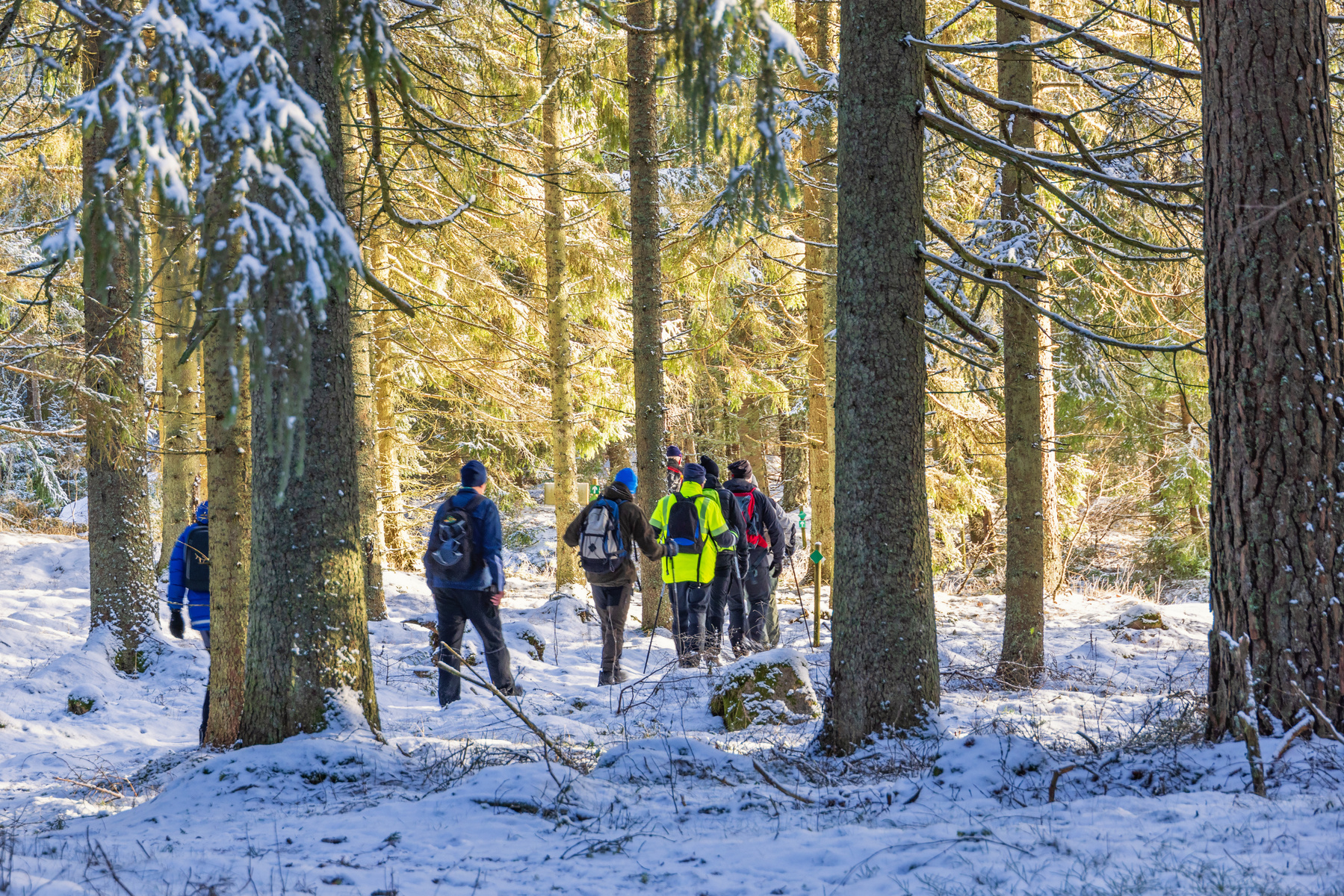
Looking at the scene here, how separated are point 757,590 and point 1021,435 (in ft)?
11.7

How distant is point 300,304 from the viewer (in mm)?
2781

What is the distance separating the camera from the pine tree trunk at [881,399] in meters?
5.27

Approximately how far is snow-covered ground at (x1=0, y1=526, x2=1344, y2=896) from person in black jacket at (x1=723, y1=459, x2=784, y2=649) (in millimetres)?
2601

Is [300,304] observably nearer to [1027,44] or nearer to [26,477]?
[1027,44]

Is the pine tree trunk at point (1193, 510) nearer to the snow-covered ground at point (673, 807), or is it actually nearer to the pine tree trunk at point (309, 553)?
the snow-covered ground at point (673, 807)

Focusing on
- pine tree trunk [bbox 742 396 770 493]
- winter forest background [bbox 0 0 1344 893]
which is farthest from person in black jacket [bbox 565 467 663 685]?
pine tree trunk [bbox 742 396 770 493]

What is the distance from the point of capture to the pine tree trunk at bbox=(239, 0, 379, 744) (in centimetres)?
500

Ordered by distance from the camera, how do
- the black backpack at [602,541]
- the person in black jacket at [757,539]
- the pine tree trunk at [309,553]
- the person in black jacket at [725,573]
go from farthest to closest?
the person in black jacket at [757,539], the person in black jacket at [725,573], the black backpack at [602,541], the pine tree trunk at [309,553]

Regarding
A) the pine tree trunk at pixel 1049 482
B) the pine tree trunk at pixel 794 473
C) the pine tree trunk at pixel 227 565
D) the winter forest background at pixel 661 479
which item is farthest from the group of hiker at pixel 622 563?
the pine tree trunk at pixel 794 473

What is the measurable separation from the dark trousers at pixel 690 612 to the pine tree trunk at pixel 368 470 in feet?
13.0

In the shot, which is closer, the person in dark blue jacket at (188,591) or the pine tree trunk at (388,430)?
the person in dark blue jacket at (188,591)

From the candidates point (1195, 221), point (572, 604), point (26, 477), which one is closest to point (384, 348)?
point (572, 604)

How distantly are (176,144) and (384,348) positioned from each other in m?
10.9

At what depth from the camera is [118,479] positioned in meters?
8.73
